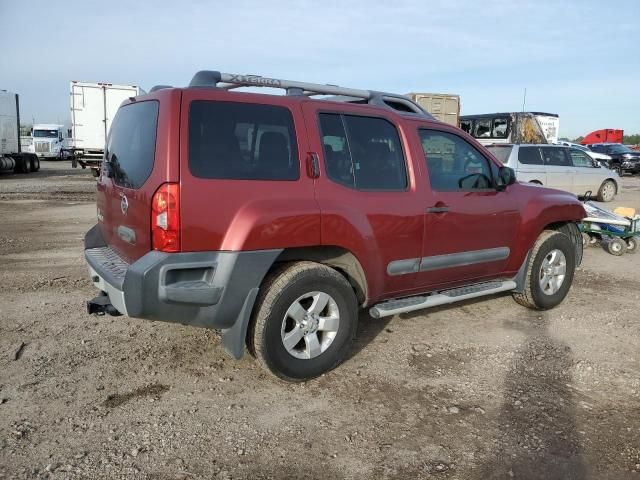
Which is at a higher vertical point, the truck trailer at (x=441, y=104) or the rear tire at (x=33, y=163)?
the truck trailer at (x=441, y=104)

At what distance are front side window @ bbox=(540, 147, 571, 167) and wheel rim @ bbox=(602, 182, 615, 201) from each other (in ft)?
8.46

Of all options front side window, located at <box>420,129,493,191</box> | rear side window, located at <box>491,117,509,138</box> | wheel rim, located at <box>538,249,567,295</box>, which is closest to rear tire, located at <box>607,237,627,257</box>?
wheel rim, located at <box>538,249,567,295</box>

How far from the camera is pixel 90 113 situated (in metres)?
20.4

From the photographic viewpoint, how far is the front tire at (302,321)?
11.7 feet

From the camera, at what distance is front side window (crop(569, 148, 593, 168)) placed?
15195 mm

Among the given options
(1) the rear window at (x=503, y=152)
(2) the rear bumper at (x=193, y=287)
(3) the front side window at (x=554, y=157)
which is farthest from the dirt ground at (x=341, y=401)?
(3) the front side window at (x=554, y=157)

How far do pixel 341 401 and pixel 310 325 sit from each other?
0.56 m

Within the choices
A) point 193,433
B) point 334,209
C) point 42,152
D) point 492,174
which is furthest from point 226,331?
point 42,152

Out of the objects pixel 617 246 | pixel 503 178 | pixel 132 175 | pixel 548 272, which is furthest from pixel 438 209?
pixel 617 246

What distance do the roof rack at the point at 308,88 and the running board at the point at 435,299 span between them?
1.56 m

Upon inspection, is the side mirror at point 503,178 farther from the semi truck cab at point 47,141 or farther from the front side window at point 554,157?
the semi truck cab at point 47,141

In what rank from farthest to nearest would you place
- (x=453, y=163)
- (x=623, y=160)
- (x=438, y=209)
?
(x=623, y=160) → (x=453, y=163) → (x=438, y=209)

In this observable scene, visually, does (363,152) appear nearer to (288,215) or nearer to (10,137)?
(288,215)

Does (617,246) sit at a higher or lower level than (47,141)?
lower
